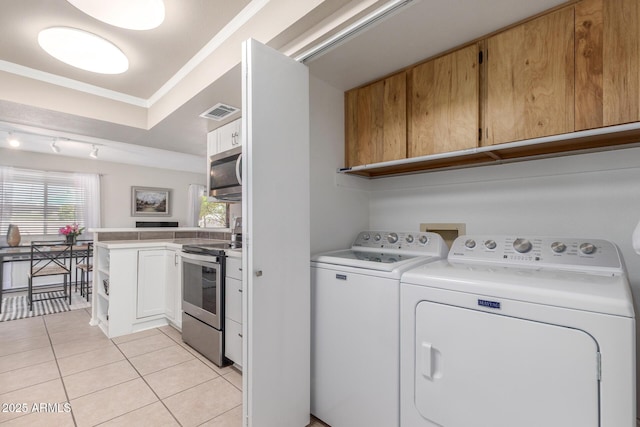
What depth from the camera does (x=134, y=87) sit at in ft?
8.78

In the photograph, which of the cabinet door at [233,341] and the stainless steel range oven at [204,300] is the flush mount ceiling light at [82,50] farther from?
the cabinet door at [233,341]

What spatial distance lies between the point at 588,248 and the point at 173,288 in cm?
334

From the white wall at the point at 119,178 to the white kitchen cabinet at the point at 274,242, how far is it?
16.1 ft

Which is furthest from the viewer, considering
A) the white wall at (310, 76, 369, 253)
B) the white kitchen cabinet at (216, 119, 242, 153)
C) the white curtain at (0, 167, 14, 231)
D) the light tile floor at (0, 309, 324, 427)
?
the white curtain at (0, 167, 14, 231)

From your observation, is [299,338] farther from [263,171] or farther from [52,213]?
[52,213]

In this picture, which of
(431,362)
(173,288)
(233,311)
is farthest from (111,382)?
(431,362)

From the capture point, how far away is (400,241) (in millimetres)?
1960

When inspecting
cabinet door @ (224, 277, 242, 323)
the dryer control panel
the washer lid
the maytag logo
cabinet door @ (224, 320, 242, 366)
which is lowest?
cabinet door @ (224, 320, 242, 366)

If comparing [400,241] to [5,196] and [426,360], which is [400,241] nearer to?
[426,360]

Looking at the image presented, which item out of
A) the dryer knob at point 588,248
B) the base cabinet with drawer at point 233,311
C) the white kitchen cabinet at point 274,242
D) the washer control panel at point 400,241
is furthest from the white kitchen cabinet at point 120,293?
the dryer knob at point 588,248

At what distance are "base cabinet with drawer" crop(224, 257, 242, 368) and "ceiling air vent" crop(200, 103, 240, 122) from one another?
1.31 m

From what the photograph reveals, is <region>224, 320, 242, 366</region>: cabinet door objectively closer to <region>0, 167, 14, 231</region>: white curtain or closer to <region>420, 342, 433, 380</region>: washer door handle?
<region>420, 342, 433, 380</region>: washer door handle

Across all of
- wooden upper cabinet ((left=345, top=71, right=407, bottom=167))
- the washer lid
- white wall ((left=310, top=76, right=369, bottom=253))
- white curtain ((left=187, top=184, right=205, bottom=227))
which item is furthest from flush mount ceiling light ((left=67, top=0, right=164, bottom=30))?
white curtain ((left=187, top=184, right=205, bottom=227))

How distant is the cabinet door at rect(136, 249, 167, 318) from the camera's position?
306cm
